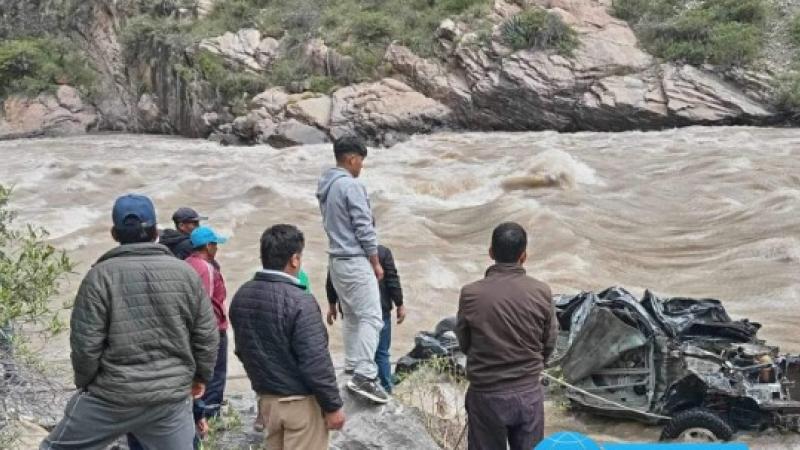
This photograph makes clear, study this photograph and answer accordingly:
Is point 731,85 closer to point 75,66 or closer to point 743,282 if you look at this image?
point 743,282

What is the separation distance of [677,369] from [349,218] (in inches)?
95.0

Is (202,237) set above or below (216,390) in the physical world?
above

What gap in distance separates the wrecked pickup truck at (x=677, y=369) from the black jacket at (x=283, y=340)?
2.70 meters

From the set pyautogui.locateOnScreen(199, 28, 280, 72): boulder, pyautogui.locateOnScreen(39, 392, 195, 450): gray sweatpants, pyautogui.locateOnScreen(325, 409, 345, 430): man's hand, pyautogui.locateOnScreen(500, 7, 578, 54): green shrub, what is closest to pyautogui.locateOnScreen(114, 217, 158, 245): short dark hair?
pyautogui.locateOnScreen(39, 392, 195, 450): gray sweatpants

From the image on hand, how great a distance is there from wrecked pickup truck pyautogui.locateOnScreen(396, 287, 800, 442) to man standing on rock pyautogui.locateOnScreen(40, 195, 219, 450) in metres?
2.53

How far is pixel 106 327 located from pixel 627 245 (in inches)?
369

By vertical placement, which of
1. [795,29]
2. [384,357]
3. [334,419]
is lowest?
[384,357]

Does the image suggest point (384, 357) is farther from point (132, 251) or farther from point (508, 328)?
point (132, 251)

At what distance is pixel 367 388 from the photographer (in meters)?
4.60

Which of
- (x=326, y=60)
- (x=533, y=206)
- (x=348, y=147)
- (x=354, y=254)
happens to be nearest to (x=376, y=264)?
(x=354, y=254)

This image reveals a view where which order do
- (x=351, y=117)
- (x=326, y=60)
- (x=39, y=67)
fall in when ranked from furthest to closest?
(x=39, y=67)
(x=326, y=60)
(x=351, y=117)

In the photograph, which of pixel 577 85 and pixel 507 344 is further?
pixel 577 85

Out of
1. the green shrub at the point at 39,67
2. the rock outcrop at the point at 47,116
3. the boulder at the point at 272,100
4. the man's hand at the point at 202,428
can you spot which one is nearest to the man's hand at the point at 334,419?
the man's hand at the point at 202,428

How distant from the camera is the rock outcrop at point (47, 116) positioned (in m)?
27.6
